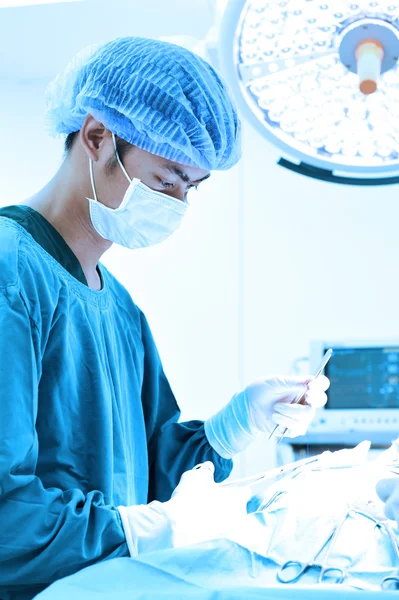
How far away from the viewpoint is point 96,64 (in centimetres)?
133

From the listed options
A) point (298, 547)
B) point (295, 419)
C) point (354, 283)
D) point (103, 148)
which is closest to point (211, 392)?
point (354, 283)

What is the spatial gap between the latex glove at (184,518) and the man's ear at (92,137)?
24.2 inches

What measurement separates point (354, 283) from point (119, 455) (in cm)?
197

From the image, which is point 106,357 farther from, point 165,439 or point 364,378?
point 364,378

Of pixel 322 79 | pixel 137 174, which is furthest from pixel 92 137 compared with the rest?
pixel 322 79

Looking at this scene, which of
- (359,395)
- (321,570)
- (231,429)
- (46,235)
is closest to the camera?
(321,570)

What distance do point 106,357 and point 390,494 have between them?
0.58 metres

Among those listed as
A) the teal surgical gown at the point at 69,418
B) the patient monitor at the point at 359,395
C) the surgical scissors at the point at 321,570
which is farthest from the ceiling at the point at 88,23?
the surgical scissors at the point at 321,570

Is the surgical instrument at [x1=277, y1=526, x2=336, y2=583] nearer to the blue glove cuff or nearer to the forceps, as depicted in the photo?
the forceps

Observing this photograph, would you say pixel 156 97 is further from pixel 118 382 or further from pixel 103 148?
pixel 118 382

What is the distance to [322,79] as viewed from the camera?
3.29 ft

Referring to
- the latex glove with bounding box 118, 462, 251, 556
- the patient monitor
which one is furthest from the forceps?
the patient monitor

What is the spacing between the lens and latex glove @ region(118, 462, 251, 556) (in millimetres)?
1023

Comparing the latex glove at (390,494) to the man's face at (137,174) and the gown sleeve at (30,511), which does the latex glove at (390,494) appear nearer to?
the gown sleeve at (30,511)
